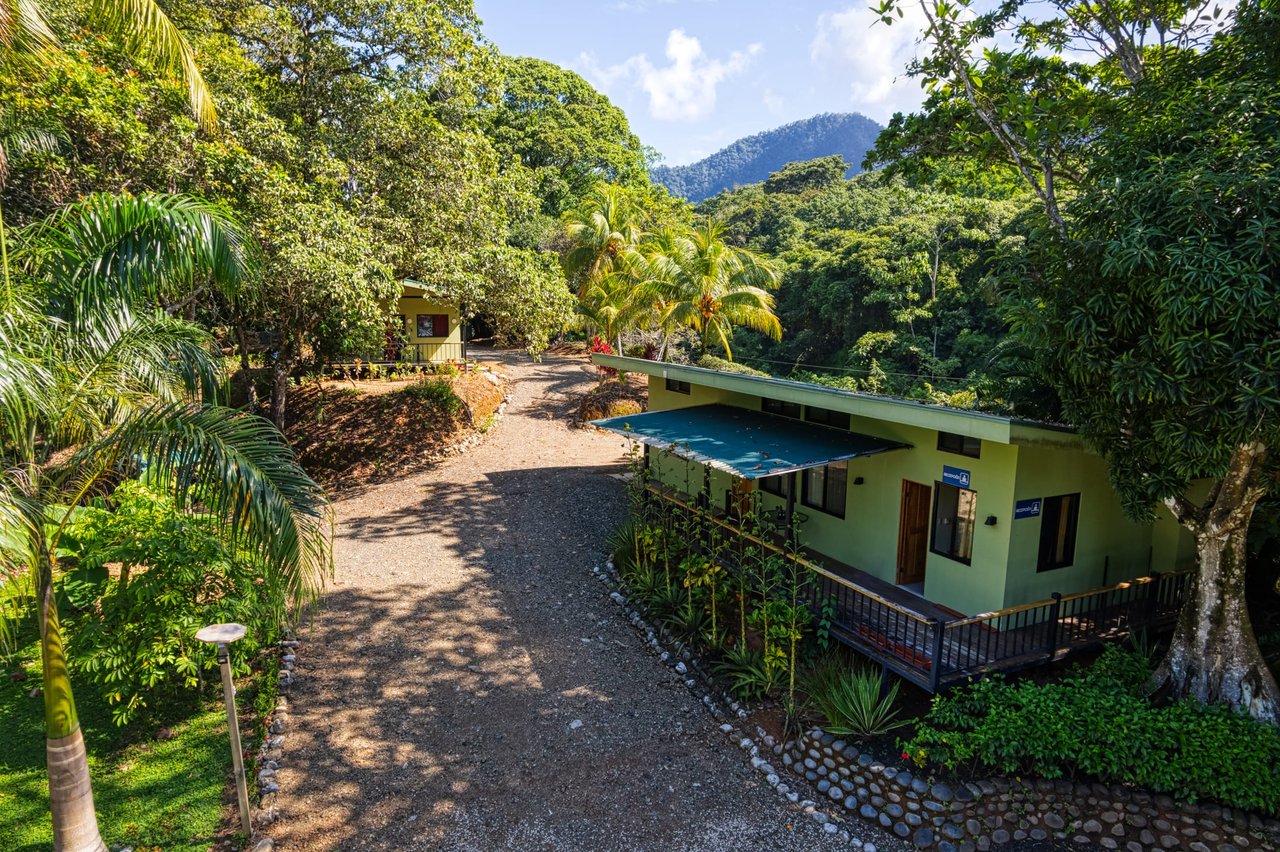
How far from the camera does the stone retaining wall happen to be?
646 centimetres

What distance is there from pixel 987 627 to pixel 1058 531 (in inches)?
79.5

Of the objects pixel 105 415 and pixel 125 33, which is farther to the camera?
pixel 125 33

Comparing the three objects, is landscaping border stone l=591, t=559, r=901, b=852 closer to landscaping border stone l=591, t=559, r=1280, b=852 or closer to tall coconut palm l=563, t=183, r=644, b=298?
landscaping border stone l=591, t=559, r=1280, b=852

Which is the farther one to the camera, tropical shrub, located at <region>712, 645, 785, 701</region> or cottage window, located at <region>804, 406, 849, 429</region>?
cottage window, located at <region>804, 406, 849, 429</region>

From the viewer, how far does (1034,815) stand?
6.75 metres

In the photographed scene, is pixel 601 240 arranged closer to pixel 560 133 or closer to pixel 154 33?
pixel 560 133

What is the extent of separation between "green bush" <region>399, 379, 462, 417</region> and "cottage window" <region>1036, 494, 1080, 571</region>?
1571 cm

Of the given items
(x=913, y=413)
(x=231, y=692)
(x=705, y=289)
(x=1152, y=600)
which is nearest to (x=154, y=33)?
(x=231, y=692)

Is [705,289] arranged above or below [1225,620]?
above

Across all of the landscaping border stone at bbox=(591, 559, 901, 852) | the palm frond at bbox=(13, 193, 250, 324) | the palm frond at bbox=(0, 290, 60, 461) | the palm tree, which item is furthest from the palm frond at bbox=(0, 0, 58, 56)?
the palm tree

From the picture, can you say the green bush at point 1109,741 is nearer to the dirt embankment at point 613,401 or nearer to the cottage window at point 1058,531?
the cottage window at point 1058,531

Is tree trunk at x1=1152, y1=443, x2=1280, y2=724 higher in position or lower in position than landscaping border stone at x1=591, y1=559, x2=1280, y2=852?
higher

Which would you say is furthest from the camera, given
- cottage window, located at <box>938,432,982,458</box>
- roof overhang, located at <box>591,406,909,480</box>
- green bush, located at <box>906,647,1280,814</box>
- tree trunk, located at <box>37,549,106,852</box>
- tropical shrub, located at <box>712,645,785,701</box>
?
roof overhang, located at <box>591,406,909,480</box>

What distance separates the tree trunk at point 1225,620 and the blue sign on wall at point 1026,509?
1.63 meters
